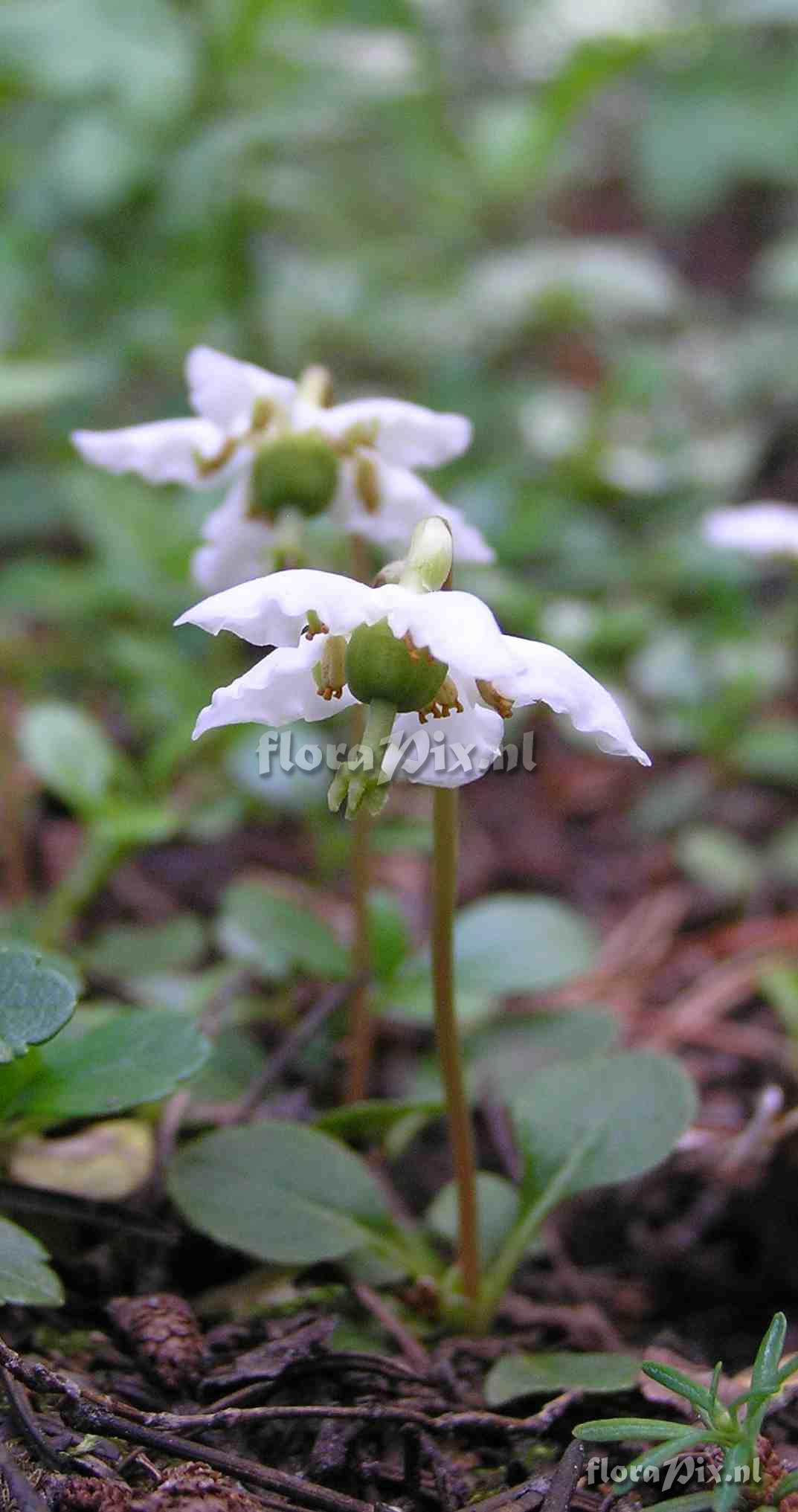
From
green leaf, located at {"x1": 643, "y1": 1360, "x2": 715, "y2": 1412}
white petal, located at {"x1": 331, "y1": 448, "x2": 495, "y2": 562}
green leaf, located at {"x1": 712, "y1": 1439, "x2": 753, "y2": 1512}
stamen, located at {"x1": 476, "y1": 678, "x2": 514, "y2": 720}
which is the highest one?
white petal, located at {"x1": 331, "y1": 448, "x2": 495, "y2": 562}

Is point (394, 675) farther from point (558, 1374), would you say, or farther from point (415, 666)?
point (558, 1374)

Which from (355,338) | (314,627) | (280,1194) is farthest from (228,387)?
(355,338)

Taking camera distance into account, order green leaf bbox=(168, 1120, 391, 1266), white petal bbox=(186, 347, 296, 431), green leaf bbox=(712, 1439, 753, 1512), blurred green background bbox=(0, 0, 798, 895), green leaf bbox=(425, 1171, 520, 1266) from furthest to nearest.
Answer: blurred green background bbox=(0, 0, 798, 895) < white petal bbox=(186, 347, 296, 431) < green leaf bbox=(425, 1171, 520, 1266) < green leaf bbox=(168, 1120, 391, 1266) < green leaf bbox=(712, 1439, 753, 1512)

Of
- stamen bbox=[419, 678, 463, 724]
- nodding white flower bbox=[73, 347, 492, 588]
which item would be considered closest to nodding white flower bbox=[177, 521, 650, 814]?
stamen bbox=[419, 678, 463, 724]

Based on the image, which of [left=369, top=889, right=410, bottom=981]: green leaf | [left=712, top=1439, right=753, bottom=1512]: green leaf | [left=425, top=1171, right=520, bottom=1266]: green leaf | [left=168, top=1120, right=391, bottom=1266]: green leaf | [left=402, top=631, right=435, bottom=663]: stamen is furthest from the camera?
[left=369, top=889, right=410, bottom=981]: green leaf

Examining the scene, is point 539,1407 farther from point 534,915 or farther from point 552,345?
point 552,345

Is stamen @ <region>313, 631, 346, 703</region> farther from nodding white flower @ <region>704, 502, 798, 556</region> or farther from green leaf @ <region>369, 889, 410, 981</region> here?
nodding white flower @ <region>704, 502, 798, 556</region>

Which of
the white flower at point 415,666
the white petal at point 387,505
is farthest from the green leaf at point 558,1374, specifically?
the white petal at point 387,505
